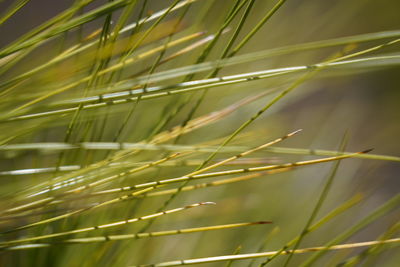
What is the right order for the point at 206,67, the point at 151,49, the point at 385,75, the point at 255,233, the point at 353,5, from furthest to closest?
the point at 385,75 → the point at 353,5 → the point at 255,233 → the point at 151,49 → the point at 206,67

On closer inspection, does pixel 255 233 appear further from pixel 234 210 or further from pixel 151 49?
pixel 151 49

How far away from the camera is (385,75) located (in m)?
1.04

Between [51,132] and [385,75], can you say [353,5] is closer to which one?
[51,132]

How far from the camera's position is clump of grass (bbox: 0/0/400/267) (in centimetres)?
27

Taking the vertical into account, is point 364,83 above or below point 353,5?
above

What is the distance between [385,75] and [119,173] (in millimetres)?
829

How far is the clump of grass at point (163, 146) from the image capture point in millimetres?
269

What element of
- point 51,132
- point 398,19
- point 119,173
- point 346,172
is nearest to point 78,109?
point 119,173

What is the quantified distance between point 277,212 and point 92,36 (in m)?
0.25

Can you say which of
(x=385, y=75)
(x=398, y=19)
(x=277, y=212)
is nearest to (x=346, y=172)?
(x=277, y=212)

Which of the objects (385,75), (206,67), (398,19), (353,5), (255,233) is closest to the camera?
(206,67)

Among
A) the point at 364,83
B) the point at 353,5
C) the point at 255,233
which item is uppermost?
the point at 364,83

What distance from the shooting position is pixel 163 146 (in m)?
0.26

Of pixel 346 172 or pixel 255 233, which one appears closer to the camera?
pixel 255 233
